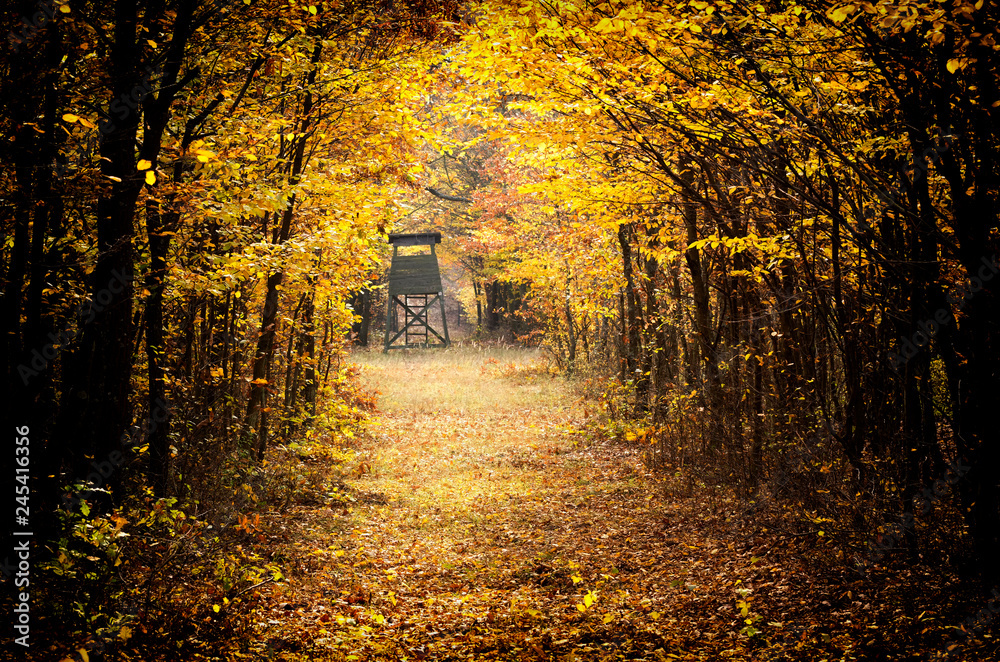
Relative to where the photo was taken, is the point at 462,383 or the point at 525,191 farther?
the point at 462,383

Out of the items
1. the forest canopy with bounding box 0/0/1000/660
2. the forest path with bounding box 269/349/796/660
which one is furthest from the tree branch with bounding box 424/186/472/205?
the forest canopy with bounding box 0/0/1000/660

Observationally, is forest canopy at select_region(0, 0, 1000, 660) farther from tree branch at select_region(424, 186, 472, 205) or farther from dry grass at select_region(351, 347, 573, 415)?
tree branch at select_region(424, 186, 472, 205)

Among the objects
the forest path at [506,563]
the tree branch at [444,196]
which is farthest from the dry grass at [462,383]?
the tree branch at [444,196]

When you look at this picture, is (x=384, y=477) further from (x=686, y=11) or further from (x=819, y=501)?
(x=686, y=11)

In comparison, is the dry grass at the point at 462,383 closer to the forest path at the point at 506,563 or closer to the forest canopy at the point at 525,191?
the forest path at the point at 506,563

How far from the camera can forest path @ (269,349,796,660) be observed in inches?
204

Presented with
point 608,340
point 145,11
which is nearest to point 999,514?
point 145,11

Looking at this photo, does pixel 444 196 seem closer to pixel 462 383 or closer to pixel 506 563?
pixel 462 383

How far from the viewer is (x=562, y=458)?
468 inches

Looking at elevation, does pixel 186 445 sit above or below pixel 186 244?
below

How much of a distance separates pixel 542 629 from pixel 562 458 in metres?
6.48

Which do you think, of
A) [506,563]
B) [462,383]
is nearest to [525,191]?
[506,563]

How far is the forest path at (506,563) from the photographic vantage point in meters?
5.17

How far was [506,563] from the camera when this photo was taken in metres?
7.14
